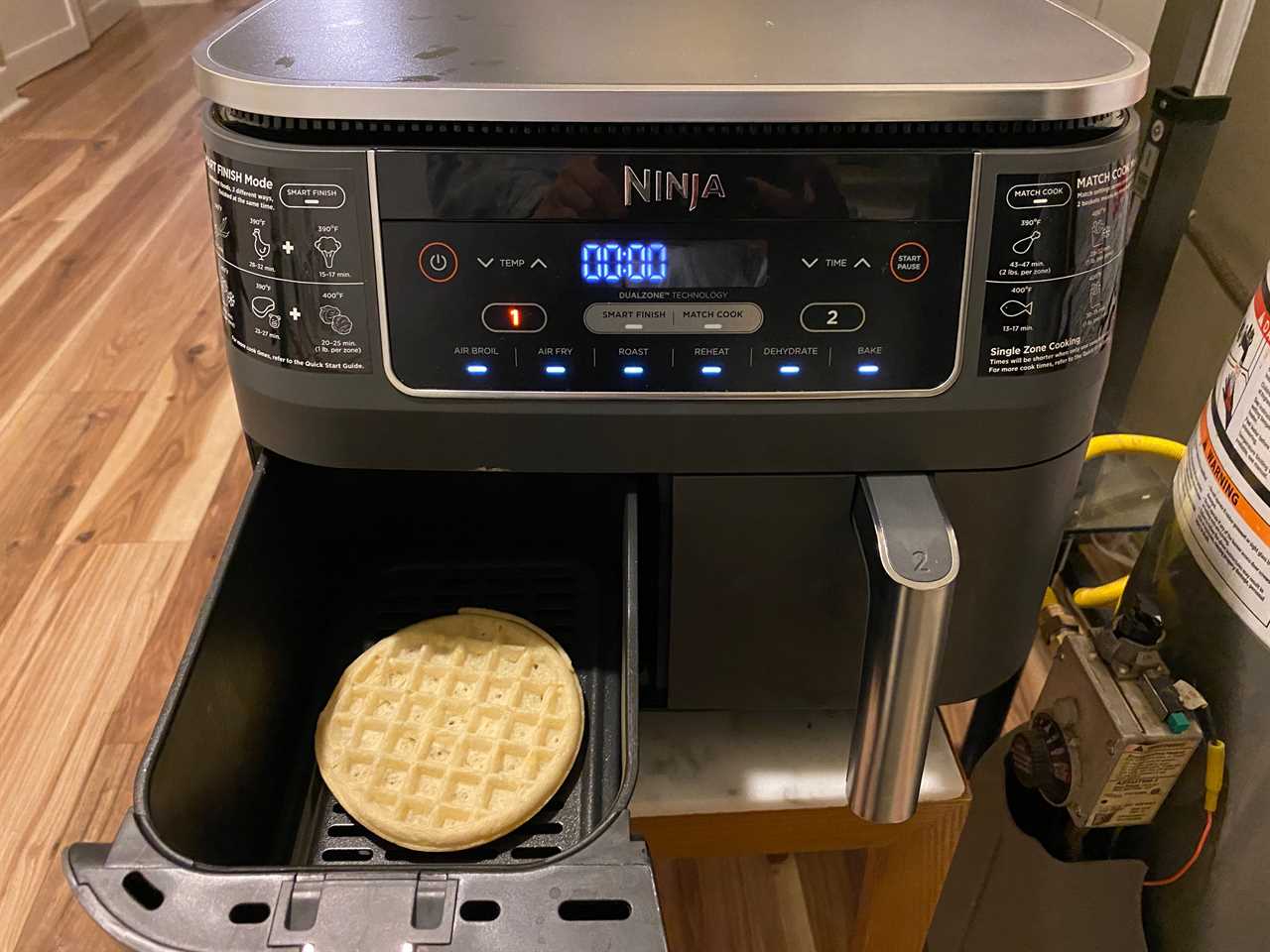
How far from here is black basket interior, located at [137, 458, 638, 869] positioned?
0.48 m

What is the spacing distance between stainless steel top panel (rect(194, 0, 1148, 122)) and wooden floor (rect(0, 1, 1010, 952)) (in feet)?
1.90

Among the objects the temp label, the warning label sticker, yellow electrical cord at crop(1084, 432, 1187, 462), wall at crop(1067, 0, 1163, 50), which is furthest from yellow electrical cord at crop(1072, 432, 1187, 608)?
the temp label

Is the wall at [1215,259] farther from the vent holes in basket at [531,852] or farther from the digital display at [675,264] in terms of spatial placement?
the vent holes in basket at [531,852]

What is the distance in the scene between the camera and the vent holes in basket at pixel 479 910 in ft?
1.20

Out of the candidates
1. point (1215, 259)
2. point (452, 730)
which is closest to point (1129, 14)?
point (1215, 259)

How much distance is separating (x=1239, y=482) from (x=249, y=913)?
47cm

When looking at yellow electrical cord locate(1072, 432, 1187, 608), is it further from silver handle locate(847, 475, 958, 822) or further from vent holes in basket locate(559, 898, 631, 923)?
vent holes in basket locate(559, 898, 631, 923)

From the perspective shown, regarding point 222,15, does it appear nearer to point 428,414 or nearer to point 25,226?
point 25,226

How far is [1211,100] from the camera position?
84 centimetres

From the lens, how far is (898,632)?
459mm

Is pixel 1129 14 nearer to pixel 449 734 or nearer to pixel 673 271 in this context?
pixel 673 271

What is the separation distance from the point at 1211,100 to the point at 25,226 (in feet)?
5.43

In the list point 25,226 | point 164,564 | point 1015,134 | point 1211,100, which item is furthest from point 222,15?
point 1015,134

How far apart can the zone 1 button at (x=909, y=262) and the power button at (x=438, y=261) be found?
198mm
